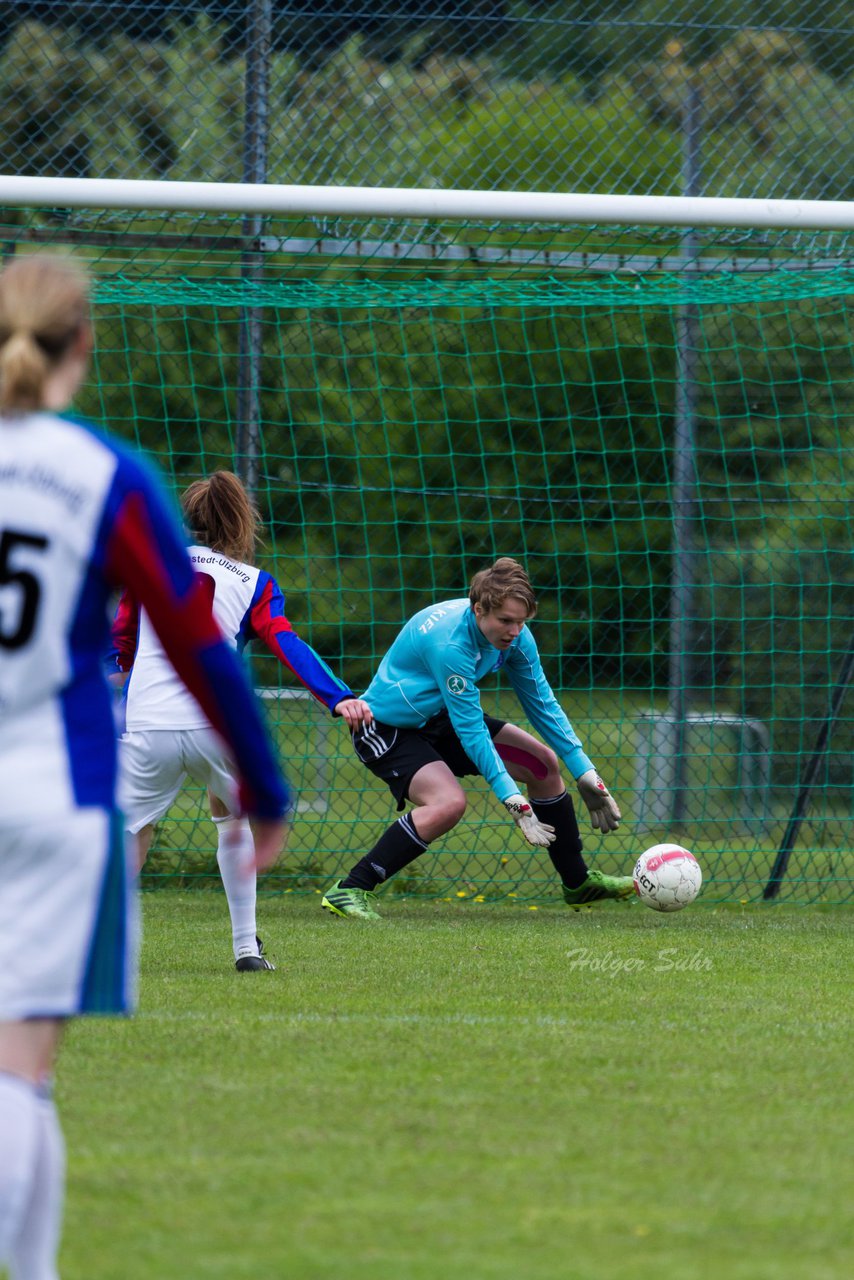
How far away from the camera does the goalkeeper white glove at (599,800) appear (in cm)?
621

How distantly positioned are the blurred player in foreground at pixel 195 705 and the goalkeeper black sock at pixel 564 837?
5.88 ft

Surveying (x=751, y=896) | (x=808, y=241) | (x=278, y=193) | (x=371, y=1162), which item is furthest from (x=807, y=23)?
(x=371, y=1162)

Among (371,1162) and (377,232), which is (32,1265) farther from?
(377,232)

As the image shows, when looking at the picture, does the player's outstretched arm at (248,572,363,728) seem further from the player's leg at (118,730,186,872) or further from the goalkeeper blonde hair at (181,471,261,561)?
the player's leg at (118,730,186,872)

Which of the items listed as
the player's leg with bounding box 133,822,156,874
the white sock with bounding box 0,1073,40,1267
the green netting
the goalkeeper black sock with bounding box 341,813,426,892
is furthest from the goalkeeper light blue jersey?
the white sock with bounding box 0,1073,40,1267

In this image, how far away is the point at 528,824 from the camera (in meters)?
5.66

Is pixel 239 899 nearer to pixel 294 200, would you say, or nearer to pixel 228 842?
pixel 228 842

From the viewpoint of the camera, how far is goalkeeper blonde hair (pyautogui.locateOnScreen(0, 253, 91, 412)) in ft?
6.57

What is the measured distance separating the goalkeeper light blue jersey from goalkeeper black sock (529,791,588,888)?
9.6 inches

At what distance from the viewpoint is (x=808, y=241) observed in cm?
842

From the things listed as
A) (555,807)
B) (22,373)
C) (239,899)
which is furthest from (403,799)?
(22,373)

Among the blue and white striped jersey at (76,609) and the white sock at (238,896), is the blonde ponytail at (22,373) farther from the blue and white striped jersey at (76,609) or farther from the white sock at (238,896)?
the white sock at (238,896)

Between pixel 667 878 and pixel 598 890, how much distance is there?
25.1 inches

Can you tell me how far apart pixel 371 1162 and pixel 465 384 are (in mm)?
9206
